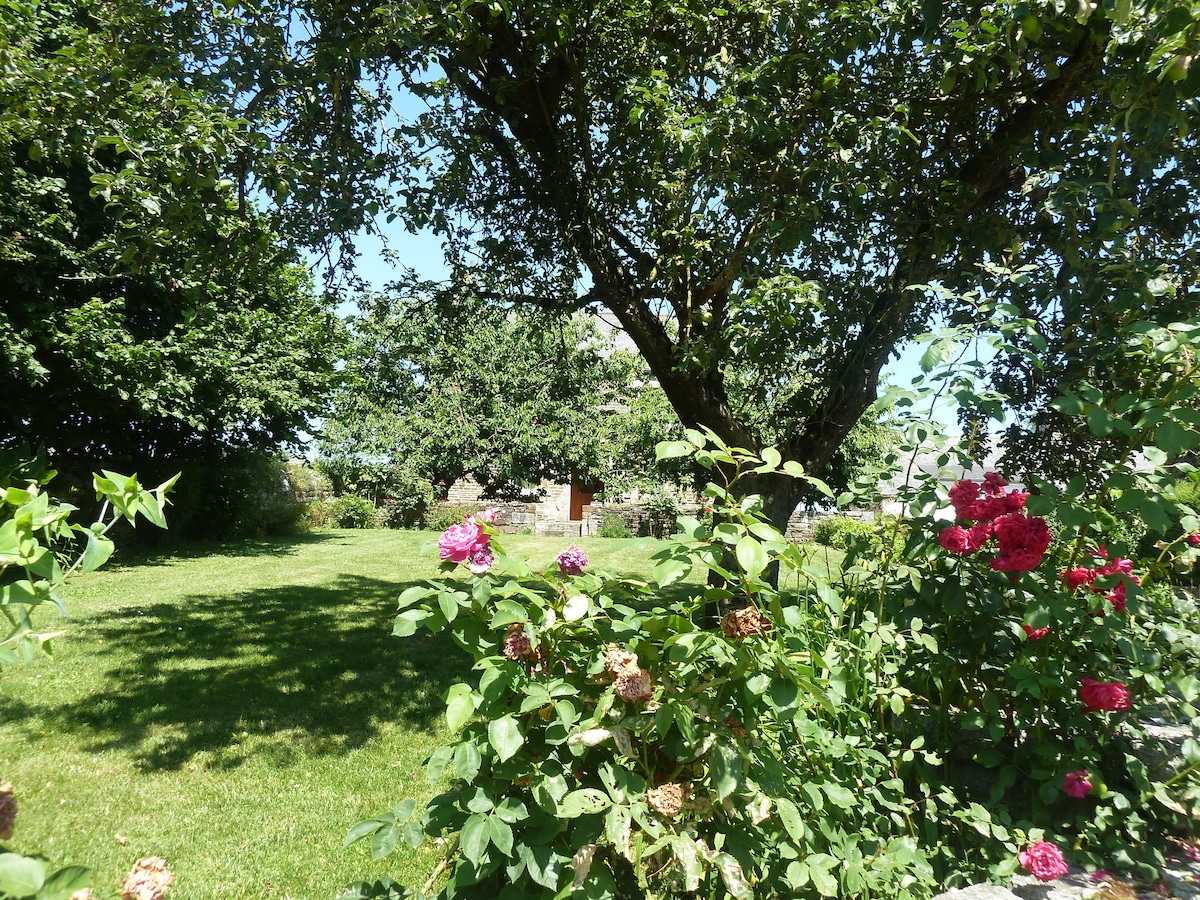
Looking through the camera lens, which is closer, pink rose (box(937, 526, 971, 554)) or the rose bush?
the rose bush

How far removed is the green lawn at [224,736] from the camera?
109 inches

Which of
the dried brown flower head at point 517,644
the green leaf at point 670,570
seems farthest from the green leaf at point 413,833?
the green leaf at point 670,570

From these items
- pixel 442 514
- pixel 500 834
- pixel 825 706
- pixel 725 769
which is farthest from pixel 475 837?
pixel 442 514

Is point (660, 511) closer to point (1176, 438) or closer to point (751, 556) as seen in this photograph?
point (1176, 438)

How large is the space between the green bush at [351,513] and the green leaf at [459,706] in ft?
59.3

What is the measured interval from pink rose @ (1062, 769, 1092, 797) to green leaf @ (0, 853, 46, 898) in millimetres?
2437

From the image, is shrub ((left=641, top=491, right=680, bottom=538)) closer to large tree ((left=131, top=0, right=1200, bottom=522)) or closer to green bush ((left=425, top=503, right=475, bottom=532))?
green bush ((left=425, top=503, right=475, bottom=532))

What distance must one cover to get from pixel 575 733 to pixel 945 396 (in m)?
1.43

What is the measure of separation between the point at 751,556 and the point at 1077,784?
1.49 metres

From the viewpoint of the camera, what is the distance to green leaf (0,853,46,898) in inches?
28.4

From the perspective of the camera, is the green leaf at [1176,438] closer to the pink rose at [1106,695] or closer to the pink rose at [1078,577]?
the pink rose at [1078,577]

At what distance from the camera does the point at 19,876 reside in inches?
29.1

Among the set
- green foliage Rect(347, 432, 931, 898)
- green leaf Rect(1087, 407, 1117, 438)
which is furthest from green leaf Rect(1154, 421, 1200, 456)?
green foliage Rect(347, 432, 931, 898)

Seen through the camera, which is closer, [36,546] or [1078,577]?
[36,546]
